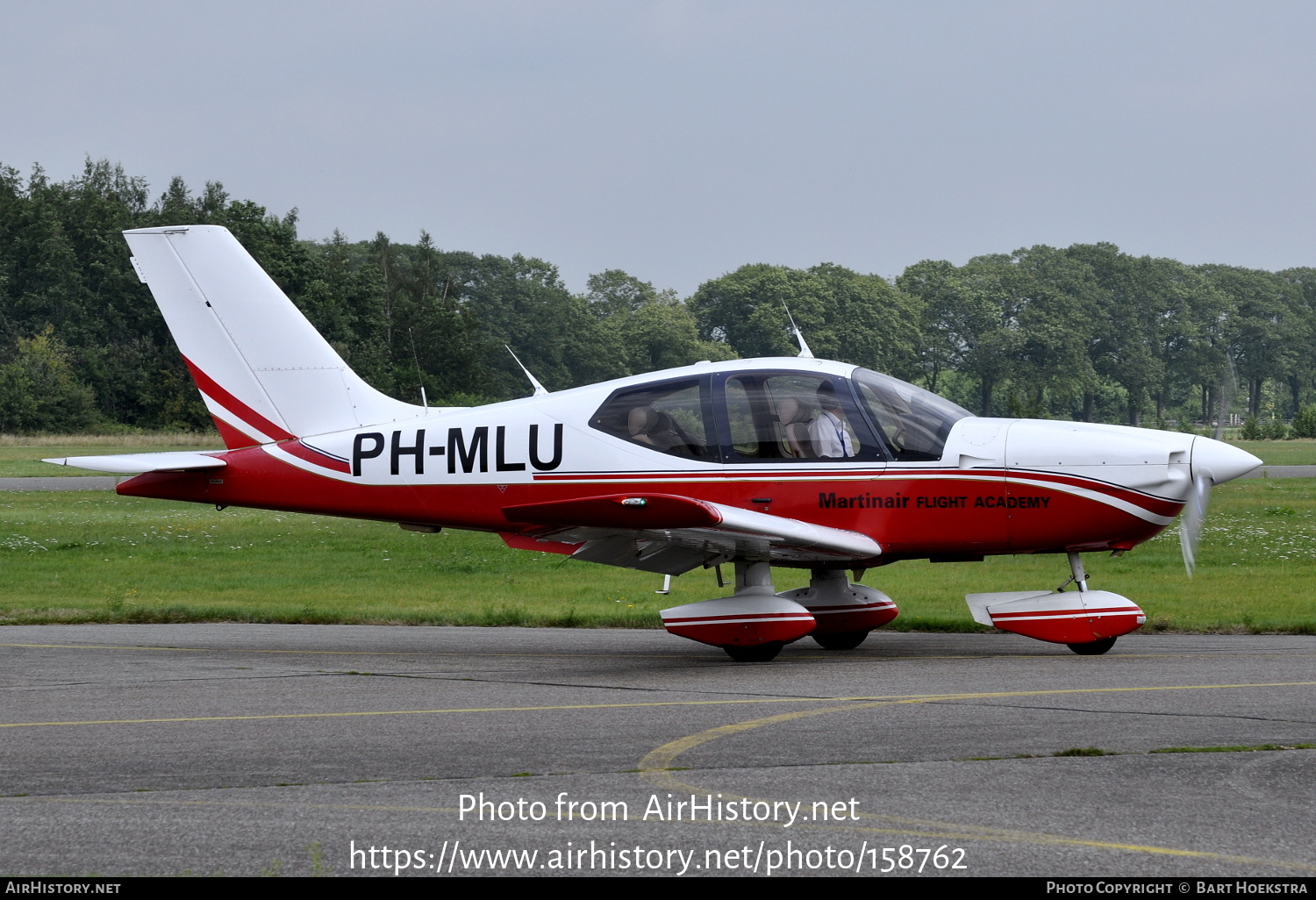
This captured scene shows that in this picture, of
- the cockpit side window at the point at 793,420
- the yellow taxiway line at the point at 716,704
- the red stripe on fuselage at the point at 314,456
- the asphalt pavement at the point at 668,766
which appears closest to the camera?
the asphalt pavement at the point at 668,766

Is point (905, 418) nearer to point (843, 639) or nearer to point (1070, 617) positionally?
point (1070, 617)

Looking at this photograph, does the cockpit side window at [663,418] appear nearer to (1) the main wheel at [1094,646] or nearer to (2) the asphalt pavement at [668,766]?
(2) the asphalt pavement at [668,766]

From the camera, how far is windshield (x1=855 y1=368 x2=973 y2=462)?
11.0 metres

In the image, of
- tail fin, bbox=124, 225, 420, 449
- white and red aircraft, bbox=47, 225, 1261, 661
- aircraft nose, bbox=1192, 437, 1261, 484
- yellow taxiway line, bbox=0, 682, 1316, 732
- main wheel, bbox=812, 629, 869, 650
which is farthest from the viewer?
tail fin, bbox=124, 225, 420, 449

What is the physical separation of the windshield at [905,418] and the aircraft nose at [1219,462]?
6.32ft

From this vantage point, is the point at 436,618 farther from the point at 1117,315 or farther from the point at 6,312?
the point at 1117,315

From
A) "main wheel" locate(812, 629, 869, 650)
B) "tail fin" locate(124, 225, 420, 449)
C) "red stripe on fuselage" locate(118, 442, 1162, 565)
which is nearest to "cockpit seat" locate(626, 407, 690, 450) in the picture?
"red stripe on fuselage" locate(118, 442, 1162, 565)

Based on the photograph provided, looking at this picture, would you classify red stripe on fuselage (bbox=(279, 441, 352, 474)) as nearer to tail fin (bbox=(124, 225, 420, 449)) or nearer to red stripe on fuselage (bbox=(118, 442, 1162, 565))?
tail fin (bbox=(124, 225, 420, 449))

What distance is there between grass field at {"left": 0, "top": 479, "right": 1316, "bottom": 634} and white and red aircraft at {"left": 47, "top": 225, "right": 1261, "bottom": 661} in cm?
248

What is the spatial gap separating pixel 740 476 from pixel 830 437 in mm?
831

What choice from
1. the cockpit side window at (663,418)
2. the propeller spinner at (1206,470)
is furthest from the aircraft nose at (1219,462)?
the cockpit side window at (663,418)

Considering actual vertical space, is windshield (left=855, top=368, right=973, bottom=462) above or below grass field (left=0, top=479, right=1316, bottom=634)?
above

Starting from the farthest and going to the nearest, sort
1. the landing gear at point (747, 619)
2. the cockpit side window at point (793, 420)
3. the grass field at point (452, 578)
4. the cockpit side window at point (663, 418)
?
the grass field at point (452, 578) → the cockpit side window at point (663, 418) → the cockpit side window at point (793, 420) → the landing gear at point (747, 619)

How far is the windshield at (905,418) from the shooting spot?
11016 mm
